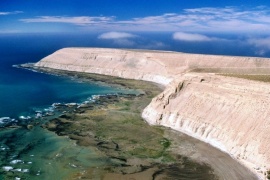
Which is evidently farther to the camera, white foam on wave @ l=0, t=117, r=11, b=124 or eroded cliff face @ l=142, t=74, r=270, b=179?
white foam on wave @ l=0, t=117, r=11, b=124

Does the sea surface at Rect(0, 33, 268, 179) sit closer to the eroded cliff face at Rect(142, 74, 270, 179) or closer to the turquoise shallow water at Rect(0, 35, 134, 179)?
the turquoise shallow water at Rect(0, 35, 134, 179)

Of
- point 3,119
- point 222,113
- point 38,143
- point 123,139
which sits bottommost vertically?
point 38,143

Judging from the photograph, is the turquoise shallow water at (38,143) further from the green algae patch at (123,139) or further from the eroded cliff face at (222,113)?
the eroded cliff face at (222,113)

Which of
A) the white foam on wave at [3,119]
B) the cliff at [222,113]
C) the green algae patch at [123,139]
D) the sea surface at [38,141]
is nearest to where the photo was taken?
the green algae patch at [123,139]

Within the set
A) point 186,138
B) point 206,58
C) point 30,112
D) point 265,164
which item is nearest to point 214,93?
point 186,138


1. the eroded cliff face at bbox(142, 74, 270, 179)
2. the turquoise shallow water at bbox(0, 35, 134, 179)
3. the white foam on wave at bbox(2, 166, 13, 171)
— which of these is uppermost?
the eroded cliff face at bbox(142, 74, 270, 179)

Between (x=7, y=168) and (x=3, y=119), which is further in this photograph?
(x=3, y=119)

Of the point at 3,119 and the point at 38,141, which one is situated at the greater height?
the point at 3,119

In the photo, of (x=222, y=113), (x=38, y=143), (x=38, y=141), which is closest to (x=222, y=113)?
(x=222, y=113)

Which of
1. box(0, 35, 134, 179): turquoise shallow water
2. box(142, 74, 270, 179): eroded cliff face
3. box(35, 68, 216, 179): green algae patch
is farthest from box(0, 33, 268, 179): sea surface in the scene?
box(142, 74, 270, 179): eroded cliff face

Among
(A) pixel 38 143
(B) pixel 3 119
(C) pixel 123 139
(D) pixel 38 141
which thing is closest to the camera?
(A) pixel 38 143

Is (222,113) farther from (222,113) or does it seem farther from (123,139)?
(123,139)

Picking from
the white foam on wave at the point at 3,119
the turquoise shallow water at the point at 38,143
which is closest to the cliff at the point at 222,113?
the turquoise shallow water at the point at 38,143
